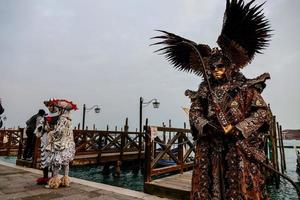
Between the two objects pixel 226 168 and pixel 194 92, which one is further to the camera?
pixel 194 92

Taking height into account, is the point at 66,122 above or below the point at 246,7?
below

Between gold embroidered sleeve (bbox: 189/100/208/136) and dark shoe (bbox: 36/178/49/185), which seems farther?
dark shoe (bbox: 36/178/49/185)

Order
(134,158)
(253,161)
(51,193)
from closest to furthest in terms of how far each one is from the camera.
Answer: (253,161) < (51,193) < (134,158)

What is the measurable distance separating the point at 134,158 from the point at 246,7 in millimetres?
12972

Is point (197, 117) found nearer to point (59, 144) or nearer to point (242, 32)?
point (242, 32)

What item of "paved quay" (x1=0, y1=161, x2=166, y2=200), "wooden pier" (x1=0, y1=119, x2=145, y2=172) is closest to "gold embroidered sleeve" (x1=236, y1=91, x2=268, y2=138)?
"paved quay" (x1=0, y1=161, x2=166, y2=200)

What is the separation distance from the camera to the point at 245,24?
2.46 meters

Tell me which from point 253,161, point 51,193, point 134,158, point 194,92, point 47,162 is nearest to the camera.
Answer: point 253,161

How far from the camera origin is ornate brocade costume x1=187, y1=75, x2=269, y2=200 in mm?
2098

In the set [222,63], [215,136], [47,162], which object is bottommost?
[47,162]

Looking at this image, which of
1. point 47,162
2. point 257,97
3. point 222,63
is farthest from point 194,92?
point 47,162

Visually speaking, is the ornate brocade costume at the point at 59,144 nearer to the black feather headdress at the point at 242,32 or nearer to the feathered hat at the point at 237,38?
the feathered hat at the point at 237,38

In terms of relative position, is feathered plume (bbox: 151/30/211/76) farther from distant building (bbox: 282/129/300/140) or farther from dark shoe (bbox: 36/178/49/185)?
distant building (bbox: 282/129/300/140)

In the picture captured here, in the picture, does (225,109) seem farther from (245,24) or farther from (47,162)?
(47,162)
